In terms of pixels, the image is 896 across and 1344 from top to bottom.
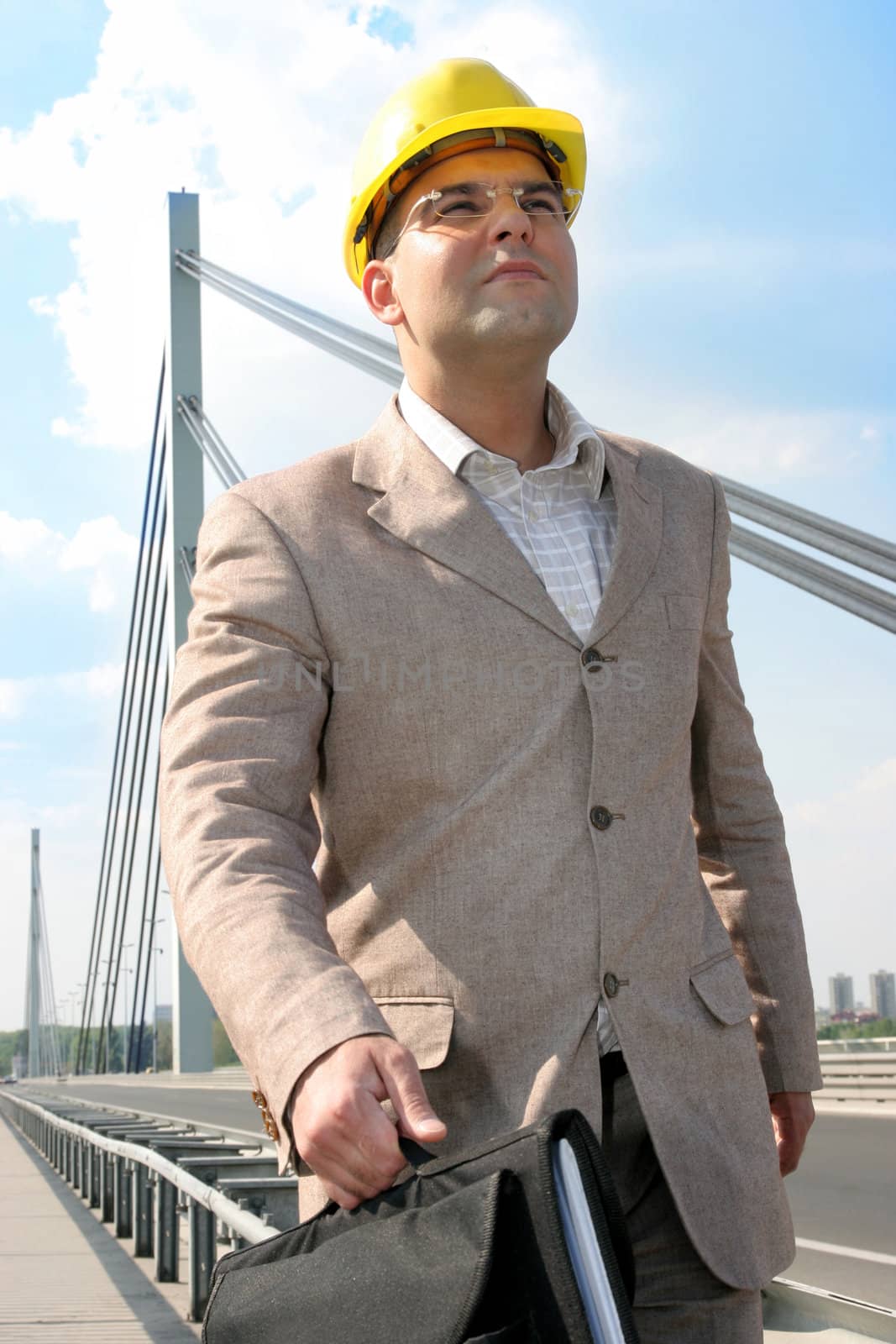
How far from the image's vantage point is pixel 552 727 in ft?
5.59

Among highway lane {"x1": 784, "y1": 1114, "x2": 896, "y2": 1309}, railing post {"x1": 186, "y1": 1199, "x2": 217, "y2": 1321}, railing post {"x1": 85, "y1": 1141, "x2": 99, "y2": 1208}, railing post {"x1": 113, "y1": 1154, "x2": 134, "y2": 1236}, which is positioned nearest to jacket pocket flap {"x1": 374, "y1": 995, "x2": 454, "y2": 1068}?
highway lane {"x1": 784, "y1": 1114, "x2": 896, "y2": 1309}

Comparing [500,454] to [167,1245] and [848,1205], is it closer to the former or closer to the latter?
[167,1245]

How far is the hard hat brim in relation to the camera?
191 centimetres

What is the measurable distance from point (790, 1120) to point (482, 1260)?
2.74 ft

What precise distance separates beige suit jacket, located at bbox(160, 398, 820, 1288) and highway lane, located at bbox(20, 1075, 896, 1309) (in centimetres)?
391

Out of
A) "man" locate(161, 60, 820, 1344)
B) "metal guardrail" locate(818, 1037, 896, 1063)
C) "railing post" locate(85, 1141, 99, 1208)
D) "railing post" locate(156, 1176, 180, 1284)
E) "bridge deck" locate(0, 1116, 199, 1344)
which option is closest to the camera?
"man" locate(161, 60, 820, 1344)

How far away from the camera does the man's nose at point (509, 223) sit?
188 cm

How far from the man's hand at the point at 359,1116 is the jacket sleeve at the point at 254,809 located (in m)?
0.02

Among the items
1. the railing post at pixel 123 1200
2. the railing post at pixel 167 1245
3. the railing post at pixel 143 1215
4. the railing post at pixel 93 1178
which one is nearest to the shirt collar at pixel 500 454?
the railing post at pixel 167 1245

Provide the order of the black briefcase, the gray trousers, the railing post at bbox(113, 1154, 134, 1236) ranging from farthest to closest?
the railing post at bbox(113, 1154, 134, 1236)
the gray trousers
the black briefcase

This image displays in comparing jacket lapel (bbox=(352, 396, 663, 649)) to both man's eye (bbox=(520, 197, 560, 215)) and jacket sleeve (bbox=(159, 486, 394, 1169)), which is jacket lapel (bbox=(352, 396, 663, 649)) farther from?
man's eye (bbox=(520, 197, 560, 215))

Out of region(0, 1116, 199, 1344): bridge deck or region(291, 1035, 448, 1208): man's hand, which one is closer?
region(291, 1035, 448, 1208): man's hand

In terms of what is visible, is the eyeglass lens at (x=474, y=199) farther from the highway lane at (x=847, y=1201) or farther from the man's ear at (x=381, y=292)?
the highway lane at (x=847, y=1201)

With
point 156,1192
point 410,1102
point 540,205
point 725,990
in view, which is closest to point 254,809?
point 410,1102
